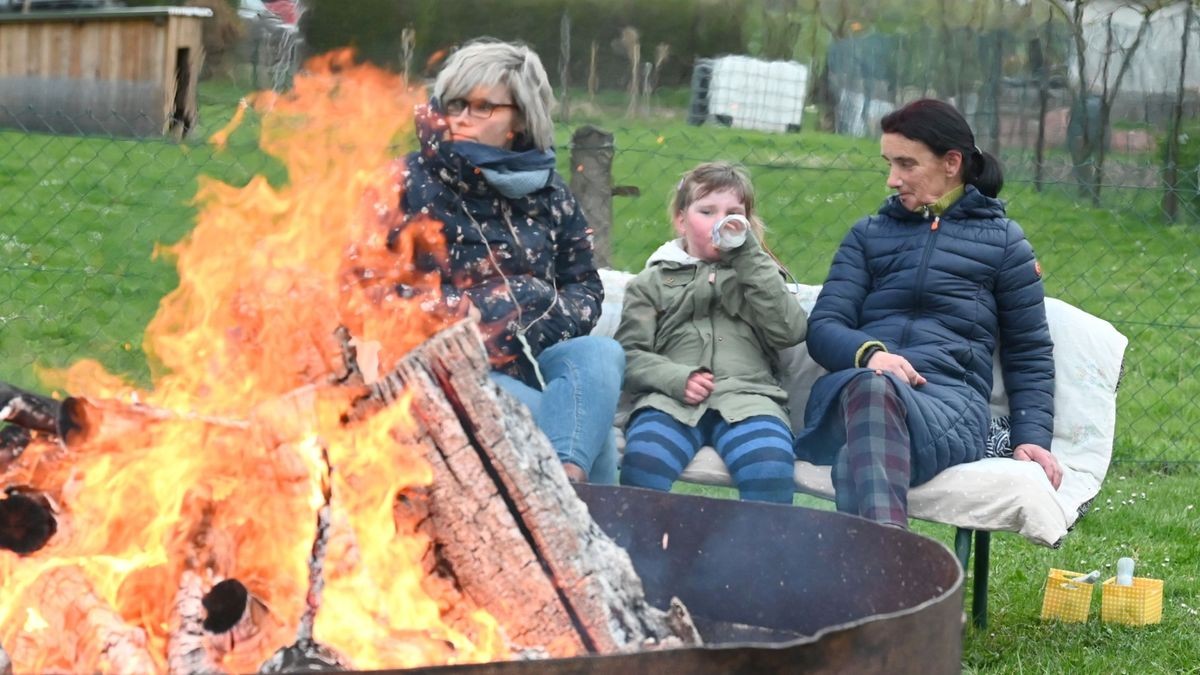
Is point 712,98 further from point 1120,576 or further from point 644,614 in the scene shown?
point 644,614

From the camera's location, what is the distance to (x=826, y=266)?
865 cm

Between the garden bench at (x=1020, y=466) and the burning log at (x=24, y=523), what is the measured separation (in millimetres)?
1912

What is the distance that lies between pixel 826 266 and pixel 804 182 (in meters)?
1.87

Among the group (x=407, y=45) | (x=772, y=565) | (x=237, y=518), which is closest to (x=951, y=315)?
(x=772, y=565)

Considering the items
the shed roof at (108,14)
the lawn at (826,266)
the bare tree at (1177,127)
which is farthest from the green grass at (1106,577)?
the shed roof at (108,14)

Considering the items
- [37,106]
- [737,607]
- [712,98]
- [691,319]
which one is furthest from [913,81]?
[737,607]

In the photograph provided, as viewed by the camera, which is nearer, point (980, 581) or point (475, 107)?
point (475, 107)

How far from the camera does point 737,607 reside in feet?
10.8

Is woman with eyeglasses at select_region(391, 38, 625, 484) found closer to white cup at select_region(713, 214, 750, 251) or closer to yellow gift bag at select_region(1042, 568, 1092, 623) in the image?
white cup at select_region(713, 214, 750, 251)

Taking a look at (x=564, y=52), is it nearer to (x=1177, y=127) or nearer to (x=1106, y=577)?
(x=1177, y=127)

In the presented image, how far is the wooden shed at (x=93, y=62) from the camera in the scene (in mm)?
10445

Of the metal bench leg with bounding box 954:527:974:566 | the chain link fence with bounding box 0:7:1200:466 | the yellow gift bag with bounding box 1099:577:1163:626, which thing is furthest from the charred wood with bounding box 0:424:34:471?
the chain link fence with bounding box 0:7:1200:466

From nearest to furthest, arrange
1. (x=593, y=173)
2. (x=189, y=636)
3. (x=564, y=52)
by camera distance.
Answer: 1. (x=189, y=636)
2. (x=593, y=173)
3. (x=564, y=52)

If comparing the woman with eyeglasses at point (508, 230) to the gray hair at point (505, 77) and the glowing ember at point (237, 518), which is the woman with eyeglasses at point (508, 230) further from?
the glowing ember at point (237, 518)
